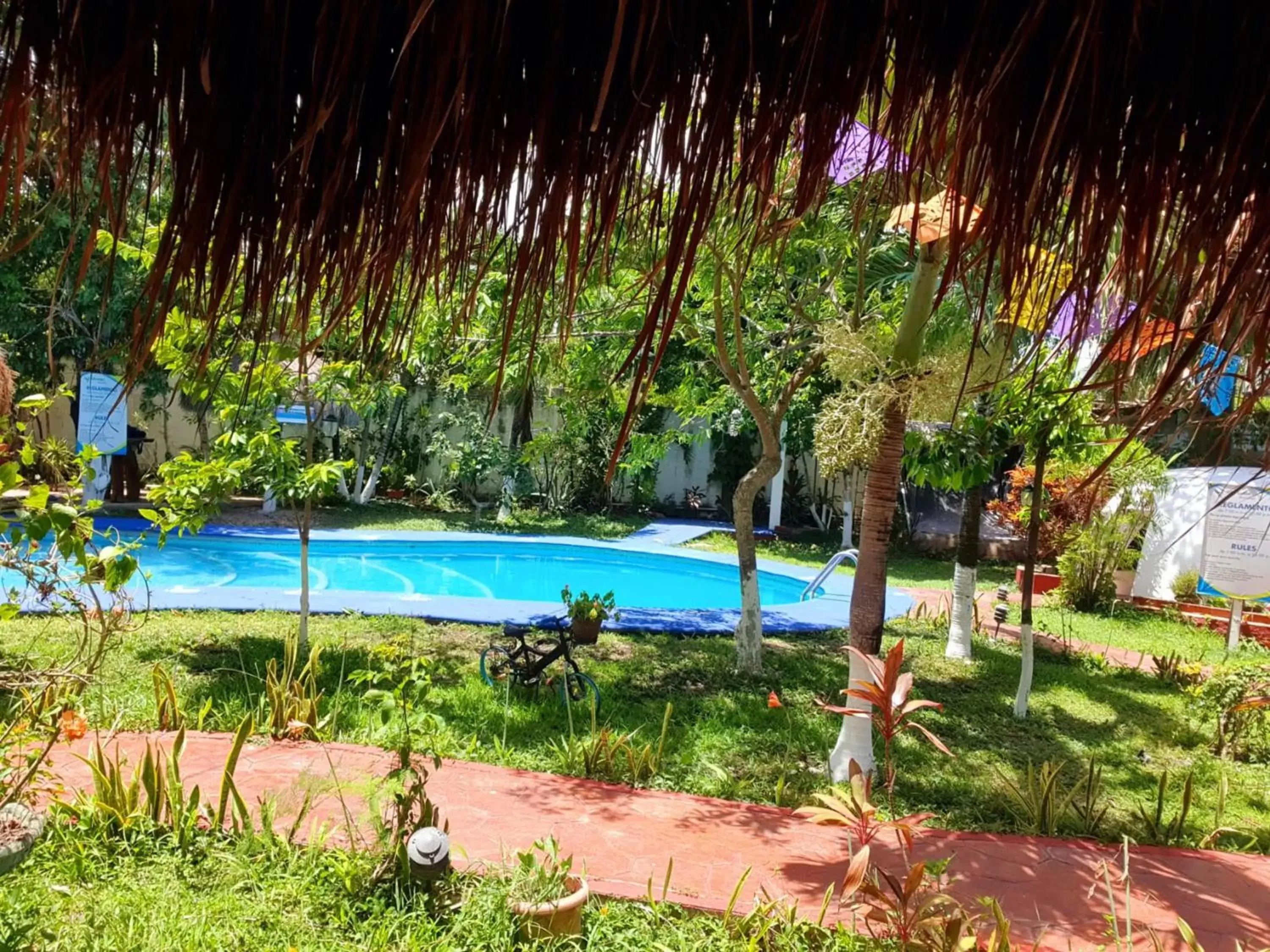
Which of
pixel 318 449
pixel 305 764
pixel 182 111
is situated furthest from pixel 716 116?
pixel 318 449

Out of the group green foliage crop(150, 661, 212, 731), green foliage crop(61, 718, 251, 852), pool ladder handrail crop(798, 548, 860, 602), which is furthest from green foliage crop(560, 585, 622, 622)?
green foliage crop(61, 718, 251, 852)

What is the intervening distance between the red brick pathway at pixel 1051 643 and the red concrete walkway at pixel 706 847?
4255mm

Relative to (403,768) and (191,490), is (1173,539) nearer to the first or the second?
(403,768)

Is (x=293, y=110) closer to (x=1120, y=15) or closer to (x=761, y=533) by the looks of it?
(x=1120, y=15)

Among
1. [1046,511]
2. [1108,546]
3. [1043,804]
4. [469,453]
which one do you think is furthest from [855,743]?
[469,453]

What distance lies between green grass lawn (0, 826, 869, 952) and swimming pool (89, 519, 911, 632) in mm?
6094

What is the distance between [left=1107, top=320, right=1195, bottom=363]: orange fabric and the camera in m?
1.00

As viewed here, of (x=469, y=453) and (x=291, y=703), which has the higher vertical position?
(x=469, y=453)

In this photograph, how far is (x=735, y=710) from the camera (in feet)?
20.0

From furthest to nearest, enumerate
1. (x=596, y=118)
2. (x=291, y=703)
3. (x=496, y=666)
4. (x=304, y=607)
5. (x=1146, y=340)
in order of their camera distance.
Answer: (x=304, y=607), (x=496, y=666), (x=291, y=703), (x=1146, y=340), (x=596, y=118)

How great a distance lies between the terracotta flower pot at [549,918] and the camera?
111 inches

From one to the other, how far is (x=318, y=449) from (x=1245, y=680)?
14536 millimetres

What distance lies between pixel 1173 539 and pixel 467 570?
9690 mm

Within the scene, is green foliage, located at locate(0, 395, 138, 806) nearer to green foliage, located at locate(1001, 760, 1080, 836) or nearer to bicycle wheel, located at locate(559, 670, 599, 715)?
bicycle wheel, located at locate(559, 670, 599, 715)
